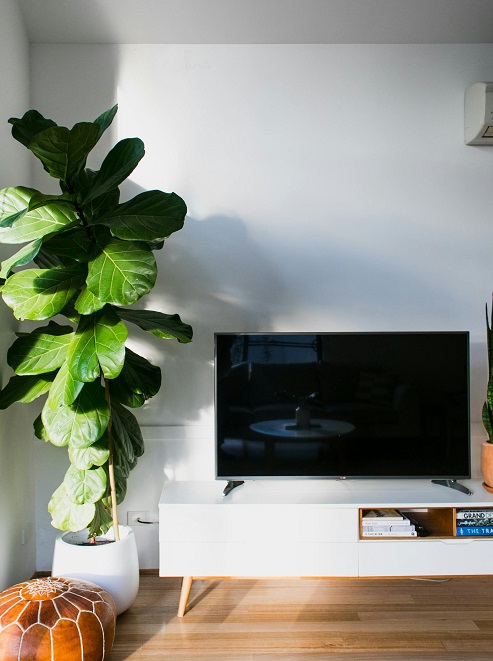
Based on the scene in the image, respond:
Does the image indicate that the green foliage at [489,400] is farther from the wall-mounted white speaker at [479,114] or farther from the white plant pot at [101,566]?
the white plant pot at [101,566]

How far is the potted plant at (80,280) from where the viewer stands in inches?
77.8

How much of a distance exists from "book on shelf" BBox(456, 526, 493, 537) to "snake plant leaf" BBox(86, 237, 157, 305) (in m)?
1.55

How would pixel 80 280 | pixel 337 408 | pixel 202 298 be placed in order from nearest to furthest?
pixel 80 280
pixel 337 408
pixel 202 298

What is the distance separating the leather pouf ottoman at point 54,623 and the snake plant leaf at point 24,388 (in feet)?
2.09

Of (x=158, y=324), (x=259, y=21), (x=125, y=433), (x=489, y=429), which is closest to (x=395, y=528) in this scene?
(x=489, y=429)

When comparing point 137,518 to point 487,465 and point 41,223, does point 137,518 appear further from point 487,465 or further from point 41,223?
point 487,465

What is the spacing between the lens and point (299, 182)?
2893 millimetres

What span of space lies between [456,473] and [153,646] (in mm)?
1394

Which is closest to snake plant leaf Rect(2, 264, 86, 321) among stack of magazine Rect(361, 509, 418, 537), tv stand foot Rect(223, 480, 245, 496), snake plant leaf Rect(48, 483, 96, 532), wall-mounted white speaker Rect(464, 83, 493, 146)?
snake plant leaf Rect(48, 483, 96, 532)

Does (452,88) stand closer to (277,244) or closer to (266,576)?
(277,244)

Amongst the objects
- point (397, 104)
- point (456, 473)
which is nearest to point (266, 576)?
point (456, 473)

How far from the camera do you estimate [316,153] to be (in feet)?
9.50

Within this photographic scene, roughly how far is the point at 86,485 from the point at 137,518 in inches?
27.5

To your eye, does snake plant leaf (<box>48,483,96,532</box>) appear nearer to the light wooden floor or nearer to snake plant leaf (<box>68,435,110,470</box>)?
snake plant leaf (<box>68,435,110,470</box>)
